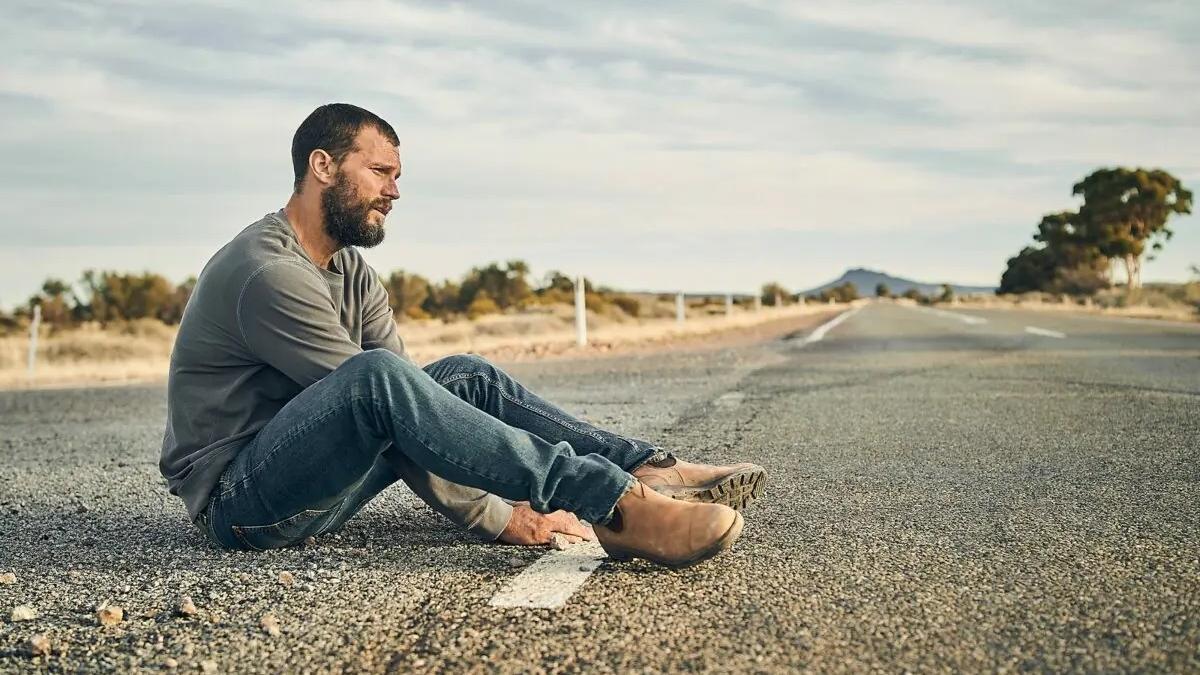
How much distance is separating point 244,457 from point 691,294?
22.0 meters

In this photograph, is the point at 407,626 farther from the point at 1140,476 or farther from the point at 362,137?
the point at 1140,476

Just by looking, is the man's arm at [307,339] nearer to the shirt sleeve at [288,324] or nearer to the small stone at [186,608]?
the shirt sleeve at [288,324]

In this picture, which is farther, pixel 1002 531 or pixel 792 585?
pixel 1002 531

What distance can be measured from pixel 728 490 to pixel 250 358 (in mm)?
1386

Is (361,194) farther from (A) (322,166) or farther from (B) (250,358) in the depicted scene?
(B) (250,358)

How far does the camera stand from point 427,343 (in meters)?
21.2

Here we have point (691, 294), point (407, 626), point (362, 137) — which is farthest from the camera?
point (691, 294)

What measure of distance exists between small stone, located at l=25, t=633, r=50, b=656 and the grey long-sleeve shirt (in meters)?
0.71

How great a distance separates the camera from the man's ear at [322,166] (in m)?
3.12

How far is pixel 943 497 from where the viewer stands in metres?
3.59

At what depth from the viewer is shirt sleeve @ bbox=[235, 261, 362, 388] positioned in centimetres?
278

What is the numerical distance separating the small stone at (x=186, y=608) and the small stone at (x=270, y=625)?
0.67ft

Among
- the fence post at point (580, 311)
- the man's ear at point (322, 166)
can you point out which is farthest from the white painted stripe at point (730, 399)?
the fence post at point (580, 311)


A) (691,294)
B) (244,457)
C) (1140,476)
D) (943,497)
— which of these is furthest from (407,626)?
(691,294)
